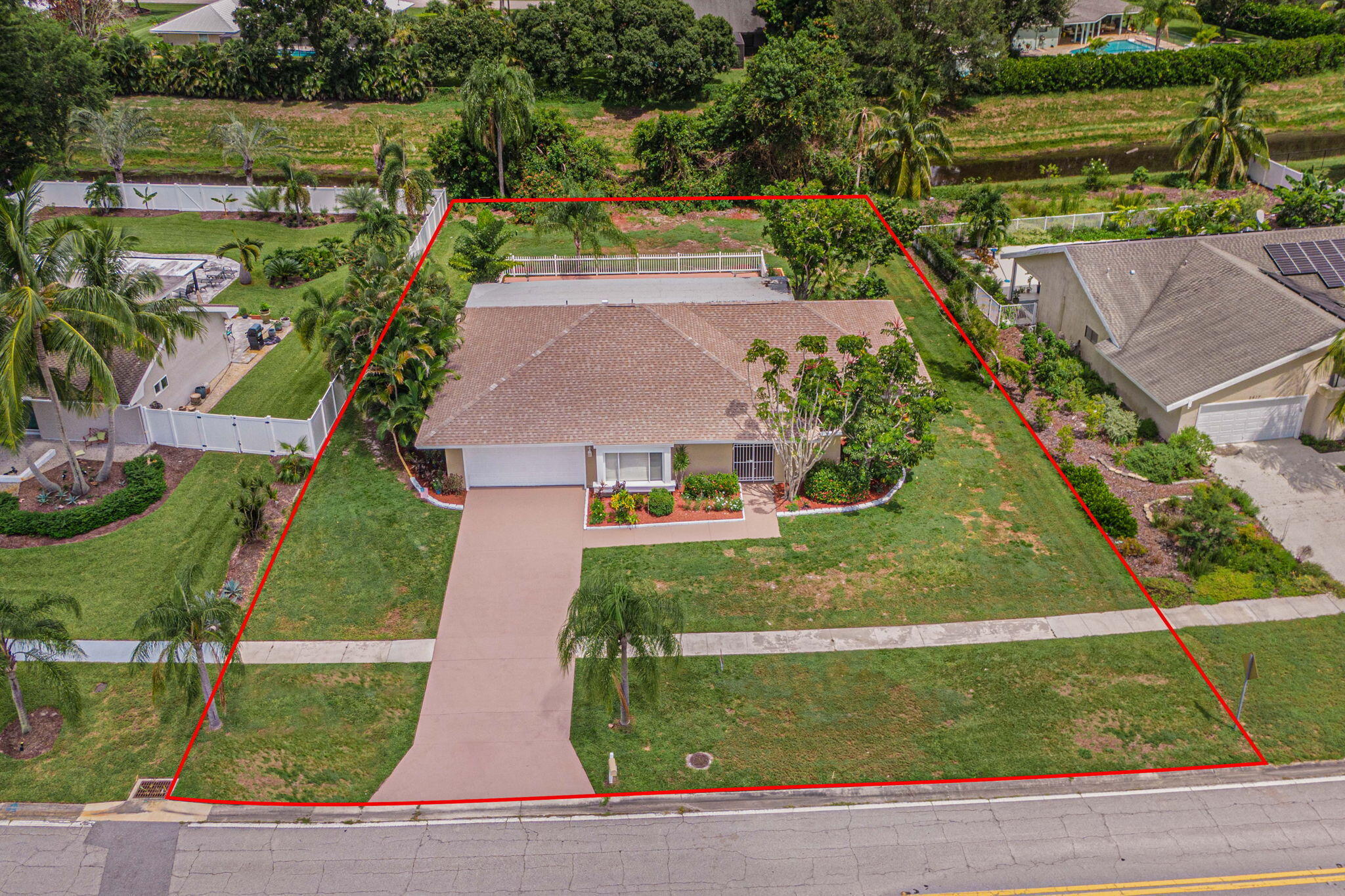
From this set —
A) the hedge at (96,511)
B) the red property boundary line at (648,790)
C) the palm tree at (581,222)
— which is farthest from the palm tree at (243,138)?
the hedge at (96,511)

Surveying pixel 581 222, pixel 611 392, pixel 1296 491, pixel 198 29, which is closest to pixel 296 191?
pixel 581 222

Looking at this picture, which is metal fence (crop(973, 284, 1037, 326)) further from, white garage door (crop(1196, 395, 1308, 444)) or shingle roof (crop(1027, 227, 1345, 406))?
white garage door (crop(1196, 395, 1308, 444))

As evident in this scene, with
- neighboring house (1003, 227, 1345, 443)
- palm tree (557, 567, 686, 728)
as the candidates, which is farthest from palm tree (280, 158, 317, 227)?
palm tree (557, 567, 686, 728)

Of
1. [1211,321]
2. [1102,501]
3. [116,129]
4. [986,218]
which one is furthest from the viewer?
[116,129]

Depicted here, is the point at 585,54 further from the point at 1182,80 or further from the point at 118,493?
the point at 118,493

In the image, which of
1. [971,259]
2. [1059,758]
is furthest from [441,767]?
[971,259]

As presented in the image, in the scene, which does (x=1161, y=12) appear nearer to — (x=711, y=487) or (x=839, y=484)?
(x=839, y=484)
